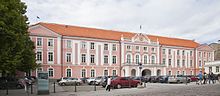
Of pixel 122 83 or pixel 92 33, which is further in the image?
pixel 92 33

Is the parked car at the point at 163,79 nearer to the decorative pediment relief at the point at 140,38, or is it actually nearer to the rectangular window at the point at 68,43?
the rectangular window at the point at 68,43

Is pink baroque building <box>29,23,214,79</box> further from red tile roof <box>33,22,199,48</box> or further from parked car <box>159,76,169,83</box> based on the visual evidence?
parked car <box>159,76,169,83</box>

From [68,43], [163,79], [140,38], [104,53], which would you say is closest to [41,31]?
[68,43]

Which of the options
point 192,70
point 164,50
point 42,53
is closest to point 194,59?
point 192,70

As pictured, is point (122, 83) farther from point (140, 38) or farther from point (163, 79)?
point (140, 38)

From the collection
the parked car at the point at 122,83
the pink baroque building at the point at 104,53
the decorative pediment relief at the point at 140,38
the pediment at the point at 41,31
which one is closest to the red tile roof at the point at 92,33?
the pink baroque building at the point at 104,53

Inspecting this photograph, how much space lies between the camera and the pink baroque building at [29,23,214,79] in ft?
223

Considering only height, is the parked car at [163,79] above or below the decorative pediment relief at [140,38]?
below

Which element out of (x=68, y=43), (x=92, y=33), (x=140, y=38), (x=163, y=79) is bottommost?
(x=163, y=79)

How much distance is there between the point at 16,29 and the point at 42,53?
1786 inches

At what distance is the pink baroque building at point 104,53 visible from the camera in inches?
2680

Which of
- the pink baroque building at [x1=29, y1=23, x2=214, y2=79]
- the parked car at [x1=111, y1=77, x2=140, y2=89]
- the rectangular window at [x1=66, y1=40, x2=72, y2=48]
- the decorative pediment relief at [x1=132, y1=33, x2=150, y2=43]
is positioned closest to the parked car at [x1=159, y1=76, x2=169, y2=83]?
the pink baroque building at [x1=29, y1=23, x2=214, y2=79]

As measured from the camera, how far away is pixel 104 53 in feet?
249

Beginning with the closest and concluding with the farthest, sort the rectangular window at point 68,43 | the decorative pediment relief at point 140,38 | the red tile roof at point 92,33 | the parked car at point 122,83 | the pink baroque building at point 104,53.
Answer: the parked car at point 122,83, the pink baroque building at point 104,53, the rectangular window at point 68,43, the red tile roof at point 92,33, the decorative pediment relief at point 140,38
